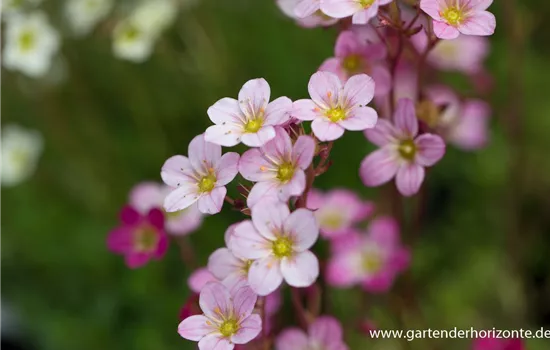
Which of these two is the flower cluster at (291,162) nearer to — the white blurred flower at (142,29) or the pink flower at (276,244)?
the pink flower at (276,244)

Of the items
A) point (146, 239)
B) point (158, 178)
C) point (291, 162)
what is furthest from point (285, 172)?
point (158, 178)

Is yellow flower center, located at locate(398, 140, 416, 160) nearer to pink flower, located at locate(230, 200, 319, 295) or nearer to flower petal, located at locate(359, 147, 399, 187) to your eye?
flower petal, located at locate(359, 147, 399, 187)

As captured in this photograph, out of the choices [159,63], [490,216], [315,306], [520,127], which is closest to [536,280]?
[490,216]

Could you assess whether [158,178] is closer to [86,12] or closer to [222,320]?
[86,12]

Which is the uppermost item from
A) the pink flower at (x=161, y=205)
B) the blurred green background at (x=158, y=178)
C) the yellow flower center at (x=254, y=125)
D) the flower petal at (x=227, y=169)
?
the yellow flower center at (x=254, y=125)

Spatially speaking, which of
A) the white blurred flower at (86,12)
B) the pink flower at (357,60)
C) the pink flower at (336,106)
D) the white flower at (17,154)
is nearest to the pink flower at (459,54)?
the pink flower at (357,60)

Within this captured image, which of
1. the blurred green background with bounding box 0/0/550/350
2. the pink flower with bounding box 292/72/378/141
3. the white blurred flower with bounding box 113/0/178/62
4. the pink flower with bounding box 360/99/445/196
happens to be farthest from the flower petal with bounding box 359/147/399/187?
the white blurred flower with bounding box 113/0/178/62

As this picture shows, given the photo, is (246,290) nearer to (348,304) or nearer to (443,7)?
(443,7)
